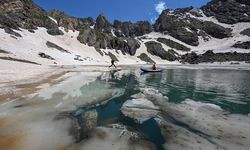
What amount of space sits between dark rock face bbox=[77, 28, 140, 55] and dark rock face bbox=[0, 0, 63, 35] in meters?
11.8

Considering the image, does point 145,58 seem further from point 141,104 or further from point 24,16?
point 141,104

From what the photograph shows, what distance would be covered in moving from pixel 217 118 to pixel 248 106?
6208 millimetres

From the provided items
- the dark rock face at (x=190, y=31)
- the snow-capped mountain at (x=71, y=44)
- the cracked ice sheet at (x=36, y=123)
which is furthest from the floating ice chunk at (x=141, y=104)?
the dark rock face at (x=190, y=31)

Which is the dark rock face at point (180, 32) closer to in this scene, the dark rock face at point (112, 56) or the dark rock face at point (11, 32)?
the dark rock face at point (112, 56)

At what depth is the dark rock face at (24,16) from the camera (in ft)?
300

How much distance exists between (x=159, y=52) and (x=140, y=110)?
12327 centimetres

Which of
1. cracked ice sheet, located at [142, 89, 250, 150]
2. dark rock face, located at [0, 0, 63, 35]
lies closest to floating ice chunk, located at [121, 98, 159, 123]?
cracked ice sheet, located at [142, 89, 250, 150]

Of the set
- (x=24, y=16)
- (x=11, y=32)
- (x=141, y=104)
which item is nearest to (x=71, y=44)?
(x=24, y=16)

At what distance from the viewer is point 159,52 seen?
137 m

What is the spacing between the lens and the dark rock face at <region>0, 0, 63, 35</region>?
91.6 m

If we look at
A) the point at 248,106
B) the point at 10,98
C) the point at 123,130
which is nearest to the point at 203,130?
the point at 123,130

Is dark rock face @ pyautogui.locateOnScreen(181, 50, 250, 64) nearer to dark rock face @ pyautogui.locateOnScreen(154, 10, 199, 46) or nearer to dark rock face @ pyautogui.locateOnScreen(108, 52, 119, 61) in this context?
dark rock face @ pyautogui.locateOnScreen(154, 10, 199, 46)

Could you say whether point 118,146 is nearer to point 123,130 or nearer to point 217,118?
point 123,130

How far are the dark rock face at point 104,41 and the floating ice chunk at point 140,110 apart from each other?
92.3m
